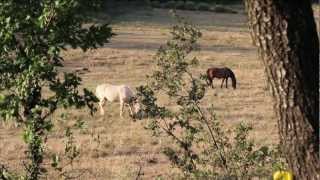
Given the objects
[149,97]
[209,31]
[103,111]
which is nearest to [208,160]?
[149,97]

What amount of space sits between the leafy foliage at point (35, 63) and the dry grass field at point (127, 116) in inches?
17.3

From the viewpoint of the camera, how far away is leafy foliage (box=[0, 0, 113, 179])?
6051 mm

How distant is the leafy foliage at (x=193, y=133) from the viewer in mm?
7160

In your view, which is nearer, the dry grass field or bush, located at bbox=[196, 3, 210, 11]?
the dry grass field

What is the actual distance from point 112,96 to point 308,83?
1640cm

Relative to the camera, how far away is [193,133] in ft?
25.1

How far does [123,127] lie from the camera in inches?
684

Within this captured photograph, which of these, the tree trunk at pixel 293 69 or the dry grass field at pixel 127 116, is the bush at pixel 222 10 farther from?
the tree trunk at pixel 293 69

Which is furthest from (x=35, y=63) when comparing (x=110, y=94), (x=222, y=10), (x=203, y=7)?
(x=203, y=7)

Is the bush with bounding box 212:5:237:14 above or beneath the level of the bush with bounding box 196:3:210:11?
beneath

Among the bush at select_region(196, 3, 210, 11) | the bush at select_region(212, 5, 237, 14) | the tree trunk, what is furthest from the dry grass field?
the bush at select_region(196, 3, 210, 11)

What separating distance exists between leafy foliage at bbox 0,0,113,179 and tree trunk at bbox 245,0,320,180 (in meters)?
2.69

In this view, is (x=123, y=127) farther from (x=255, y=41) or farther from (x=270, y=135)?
(x=255, y=41)

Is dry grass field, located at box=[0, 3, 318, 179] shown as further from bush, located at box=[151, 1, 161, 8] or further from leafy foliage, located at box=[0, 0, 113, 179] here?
bush, located at box=[151, 1, 161, 8]
